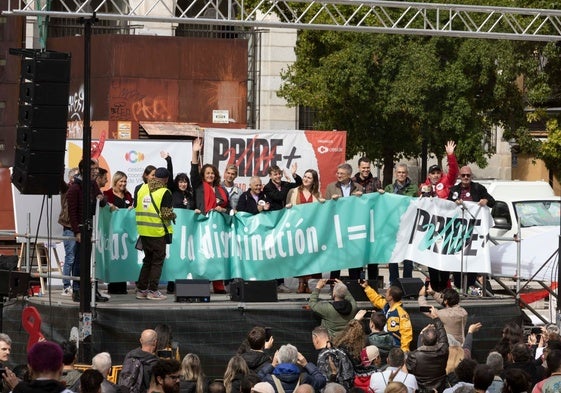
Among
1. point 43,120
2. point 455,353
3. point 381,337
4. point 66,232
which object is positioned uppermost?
point 43,120

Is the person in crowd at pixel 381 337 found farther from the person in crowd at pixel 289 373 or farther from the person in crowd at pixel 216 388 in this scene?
the person in crowd at pixel 216 388

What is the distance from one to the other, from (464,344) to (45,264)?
6279mm

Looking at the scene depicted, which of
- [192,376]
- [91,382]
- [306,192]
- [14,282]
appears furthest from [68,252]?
[91,382]

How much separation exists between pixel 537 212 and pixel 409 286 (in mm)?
10113

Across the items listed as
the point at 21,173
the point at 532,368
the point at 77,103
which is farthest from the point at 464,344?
the point at 77,103

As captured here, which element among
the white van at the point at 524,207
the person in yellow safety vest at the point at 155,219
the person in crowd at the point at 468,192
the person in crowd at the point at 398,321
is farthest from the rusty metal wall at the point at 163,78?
the person in crowd at the point at 398,321

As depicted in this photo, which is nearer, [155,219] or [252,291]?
[155,219]

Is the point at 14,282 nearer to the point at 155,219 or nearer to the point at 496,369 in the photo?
the point at 155,219

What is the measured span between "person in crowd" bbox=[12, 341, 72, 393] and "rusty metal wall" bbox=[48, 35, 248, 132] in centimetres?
2059

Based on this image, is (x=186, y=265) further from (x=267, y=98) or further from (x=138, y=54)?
(x=267, y=98)

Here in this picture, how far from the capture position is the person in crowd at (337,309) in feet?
52.3

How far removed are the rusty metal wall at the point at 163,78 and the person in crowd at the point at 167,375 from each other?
1874 cm

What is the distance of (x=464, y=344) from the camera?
1541 centimetres

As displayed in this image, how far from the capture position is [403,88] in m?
34.7
